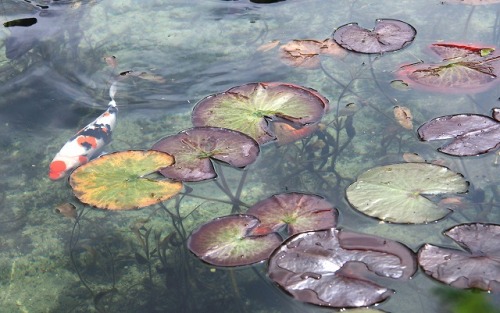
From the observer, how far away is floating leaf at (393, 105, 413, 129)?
9.57 ft

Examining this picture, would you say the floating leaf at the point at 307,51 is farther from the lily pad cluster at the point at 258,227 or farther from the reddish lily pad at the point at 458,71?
the lily pad cluster at the point at 258,227

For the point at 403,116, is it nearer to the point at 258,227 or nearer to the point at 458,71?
the point at 458,71

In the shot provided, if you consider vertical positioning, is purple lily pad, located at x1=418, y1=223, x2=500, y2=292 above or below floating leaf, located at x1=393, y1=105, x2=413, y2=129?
below

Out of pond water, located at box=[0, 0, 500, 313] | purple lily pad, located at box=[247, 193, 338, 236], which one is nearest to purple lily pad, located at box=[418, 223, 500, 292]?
pond water, located at box=[0, 0, 500, 313]

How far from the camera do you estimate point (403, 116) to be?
2953mm

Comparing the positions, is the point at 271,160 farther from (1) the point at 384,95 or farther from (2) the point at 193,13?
(2) the point at 193,13

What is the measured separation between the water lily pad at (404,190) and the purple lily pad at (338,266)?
153mm

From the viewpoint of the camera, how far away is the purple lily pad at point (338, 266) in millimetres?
2016

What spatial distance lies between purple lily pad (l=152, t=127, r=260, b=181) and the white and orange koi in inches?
10.9

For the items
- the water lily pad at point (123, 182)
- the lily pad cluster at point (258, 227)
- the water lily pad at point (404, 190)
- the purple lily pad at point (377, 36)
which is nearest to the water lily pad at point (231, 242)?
the lily pad cluster at point (258, 227)

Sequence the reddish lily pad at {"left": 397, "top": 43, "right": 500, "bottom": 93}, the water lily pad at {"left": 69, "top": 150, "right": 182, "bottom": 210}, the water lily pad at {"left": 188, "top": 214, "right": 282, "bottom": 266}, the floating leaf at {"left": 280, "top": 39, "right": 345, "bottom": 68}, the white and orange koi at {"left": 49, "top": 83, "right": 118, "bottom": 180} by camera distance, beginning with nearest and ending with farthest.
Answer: the water lily pad at {"left": 188, "top": 214, "right": 282, "bottom": 266} < the water lily pad at {"left": 69, "top": 150, "right": 182, "bottom": 210} < the white and orange koi at {"left": 49, "top": 83, "right": 118, "bottom": 180} < the reddish lily pad at {"left": 397, "top": 43, "right": 500, "bottom": 93} < the floating leaf at {"left": 280, "top": 39, "right": 345, "bottom": 68}

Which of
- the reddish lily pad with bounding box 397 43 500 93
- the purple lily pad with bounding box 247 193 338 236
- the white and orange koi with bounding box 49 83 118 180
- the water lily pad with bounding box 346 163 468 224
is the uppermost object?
the reddish lily pad with bounding box 397 43 500 93

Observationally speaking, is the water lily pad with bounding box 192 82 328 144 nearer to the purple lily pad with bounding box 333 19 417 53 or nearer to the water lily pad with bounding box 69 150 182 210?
the water lily pad with bounding box 69 150 182 210

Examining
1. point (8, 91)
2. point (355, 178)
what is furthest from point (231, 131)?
point (8, 91)
